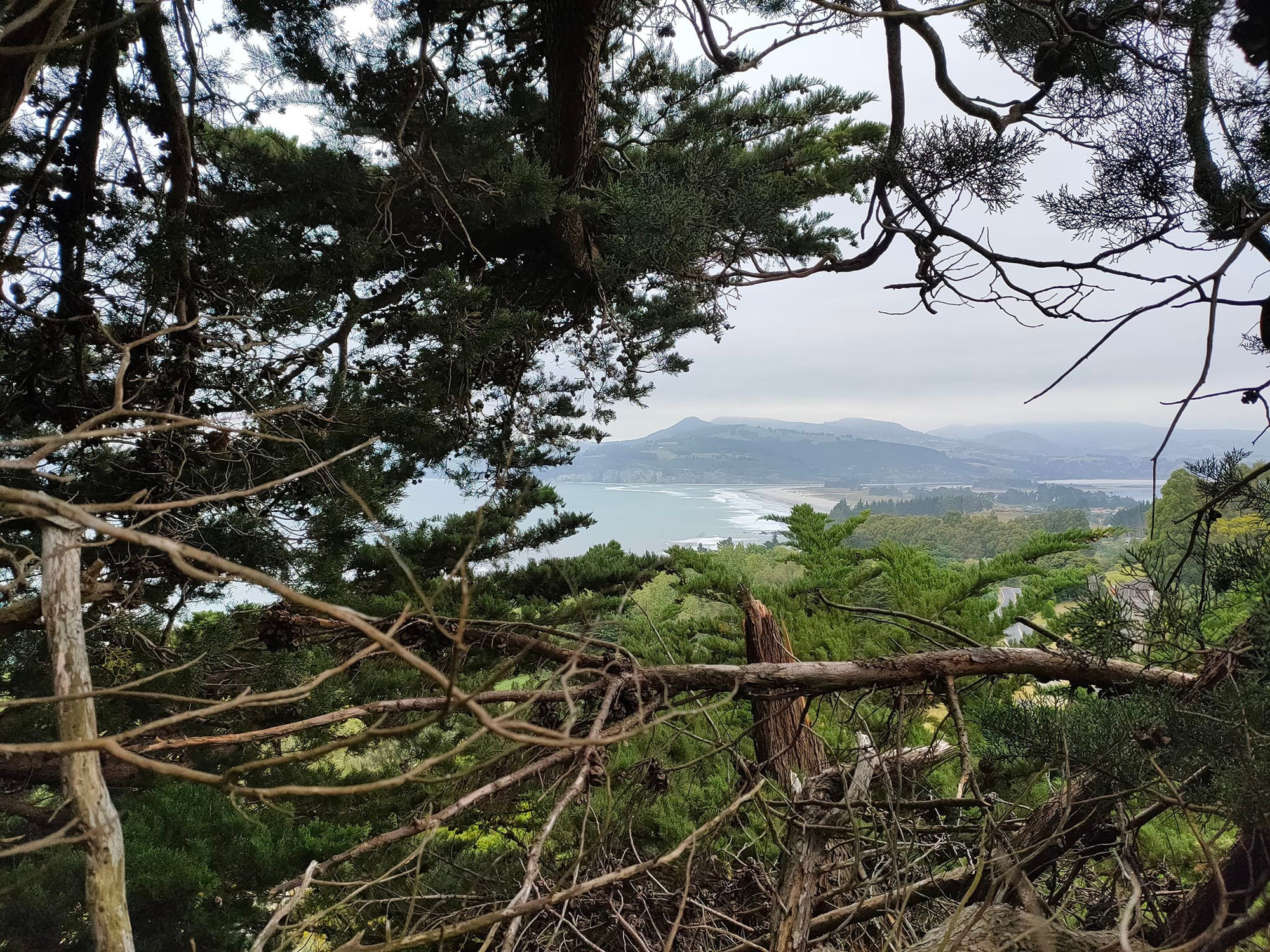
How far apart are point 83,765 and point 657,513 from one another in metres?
5.81

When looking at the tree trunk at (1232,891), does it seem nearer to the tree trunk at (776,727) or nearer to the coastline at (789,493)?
the tree trunk at (776,727)

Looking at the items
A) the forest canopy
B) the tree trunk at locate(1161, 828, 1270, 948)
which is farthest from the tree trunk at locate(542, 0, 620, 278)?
the tree trunk at locate(1161, 828, 1270, 948)

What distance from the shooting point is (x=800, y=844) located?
43.5 inches

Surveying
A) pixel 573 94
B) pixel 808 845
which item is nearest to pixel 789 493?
pixel 573 94

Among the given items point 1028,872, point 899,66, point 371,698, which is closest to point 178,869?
point 371,698

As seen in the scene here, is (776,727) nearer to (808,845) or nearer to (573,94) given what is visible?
(808,845)

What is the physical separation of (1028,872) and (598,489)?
4.78 m

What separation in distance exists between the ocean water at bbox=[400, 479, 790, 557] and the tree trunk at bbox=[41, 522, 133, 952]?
85.2 inches

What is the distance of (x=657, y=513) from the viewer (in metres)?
6.40

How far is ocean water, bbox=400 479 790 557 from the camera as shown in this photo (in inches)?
156

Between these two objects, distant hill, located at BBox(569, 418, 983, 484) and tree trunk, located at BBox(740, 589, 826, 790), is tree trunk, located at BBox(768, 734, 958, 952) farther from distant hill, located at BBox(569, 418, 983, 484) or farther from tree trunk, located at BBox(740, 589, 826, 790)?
distant hill, located at BBox(569, 418, 983, 484)

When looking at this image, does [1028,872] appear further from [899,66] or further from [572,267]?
[572,267]

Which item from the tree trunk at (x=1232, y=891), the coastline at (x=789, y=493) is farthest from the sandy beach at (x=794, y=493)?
the tree trunk at (x=1232, y=891)

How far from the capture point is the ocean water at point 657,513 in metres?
3.96
